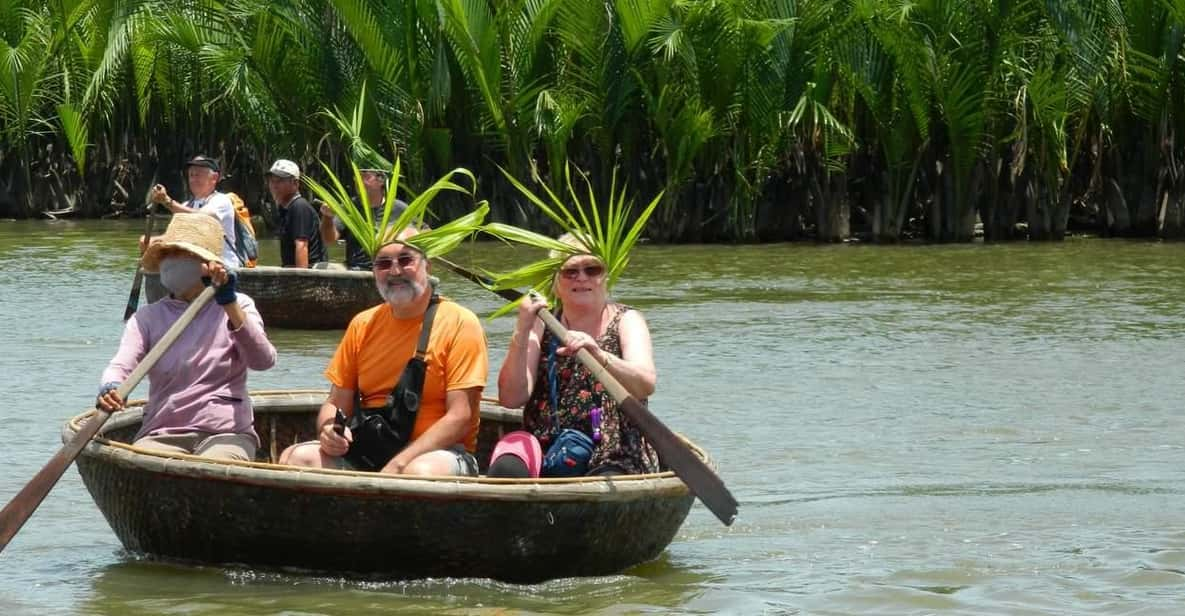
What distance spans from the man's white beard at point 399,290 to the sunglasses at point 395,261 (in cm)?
4

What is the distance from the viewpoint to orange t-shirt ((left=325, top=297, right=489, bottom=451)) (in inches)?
258

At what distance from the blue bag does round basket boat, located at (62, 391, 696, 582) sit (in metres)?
0.24

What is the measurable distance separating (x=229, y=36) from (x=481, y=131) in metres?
2.92

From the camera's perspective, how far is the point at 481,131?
21.9m

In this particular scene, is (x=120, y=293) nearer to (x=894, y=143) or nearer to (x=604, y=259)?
(x=894, y=143)

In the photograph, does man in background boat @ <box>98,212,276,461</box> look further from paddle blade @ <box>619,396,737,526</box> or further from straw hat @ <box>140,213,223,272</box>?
paddle blade @ <box>619,396,737,526</box>

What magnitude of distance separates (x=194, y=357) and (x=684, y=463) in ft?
5.21

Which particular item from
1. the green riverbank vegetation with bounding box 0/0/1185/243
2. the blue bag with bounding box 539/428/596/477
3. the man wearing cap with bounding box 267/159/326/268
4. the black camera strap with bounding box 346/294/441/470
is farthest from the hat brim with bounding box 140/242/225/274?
the green riverbank vegetation with bounding box 0/0/1185/243

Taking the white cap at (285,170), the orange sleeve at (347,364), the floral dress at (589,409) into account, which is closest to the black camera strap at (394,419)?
the orange sleeve at (347,364)

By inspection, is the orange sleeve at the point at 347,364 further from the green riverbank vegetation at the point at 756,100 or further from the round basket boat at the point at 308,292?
the green riverbank vegetation at the point at 756,100

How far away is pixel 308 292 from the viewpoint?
42.9 ft

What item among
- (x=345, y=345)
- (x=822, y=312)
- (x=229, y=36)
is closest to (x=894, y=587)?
(x=345, y=345)

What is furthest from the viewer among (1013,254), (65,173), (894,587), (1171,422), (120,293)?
(65,173)

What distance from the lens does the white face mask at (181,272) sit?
6.57 m
